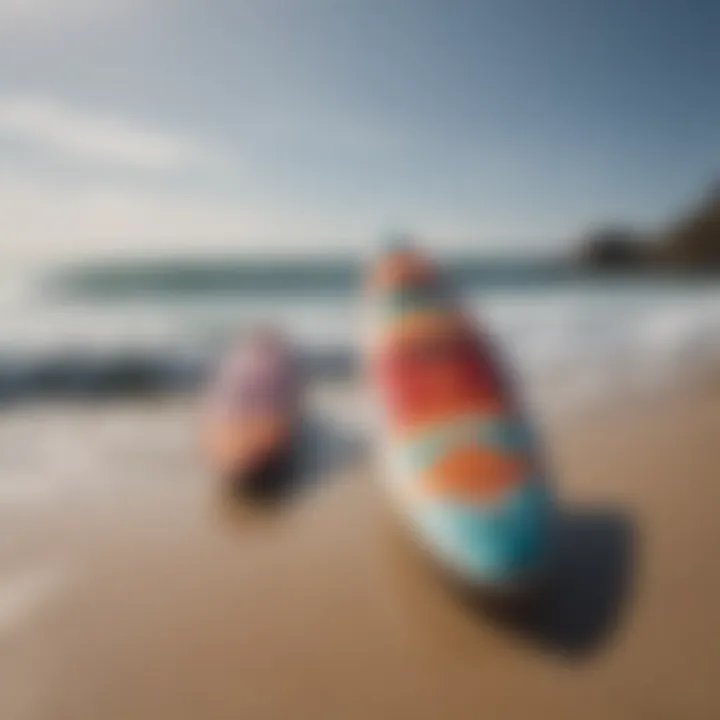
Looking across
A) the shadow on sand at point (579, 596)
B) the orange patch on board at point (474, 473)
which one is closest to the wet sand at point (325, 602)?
the shadow on sand at point (579, 596)

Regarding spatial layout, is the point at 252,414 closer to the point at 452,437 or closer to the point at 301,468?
the point at 301,468

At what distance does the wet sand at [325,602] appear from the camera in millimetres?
1318

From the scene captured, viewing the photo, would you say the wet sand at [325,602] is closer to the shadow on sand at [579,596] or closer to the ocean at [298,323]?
the shadow on sand at [579,596]

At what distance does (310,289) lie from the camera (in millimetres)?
3482

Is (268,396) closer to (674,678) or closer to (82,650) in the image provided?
(82,650)

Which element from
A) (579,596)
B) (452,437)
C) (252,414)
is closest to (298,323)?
(252,414)

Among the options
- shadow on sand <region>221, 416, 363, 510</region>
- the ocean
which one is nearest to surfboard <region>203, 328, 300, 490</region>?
shadow on sand <region>221, 416, 363, 510</region>

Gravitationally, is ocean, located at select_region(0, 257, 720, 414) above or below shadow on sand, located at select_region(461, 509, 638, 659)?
above

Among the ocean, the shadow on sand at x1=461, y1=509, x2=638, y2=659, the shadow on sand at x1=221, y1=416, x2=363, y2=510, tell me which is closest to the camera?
the shadow on sand at x1=461, y1=509, x2=638, y2=659

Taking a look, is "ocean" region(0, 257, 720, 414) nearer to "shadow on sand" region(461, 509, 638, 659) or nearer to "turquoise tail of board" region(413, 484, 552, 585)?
"shadow on sand" region(461, 509, 638, 659)

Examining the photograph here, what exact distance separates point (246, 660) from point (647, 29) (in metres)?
2.47

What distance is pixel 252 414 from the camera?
223 centimetres

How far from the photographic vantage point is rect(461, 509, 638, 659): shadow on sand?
1424 mm

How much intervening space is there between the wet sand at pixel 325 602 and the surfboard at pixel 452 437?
15 cm
